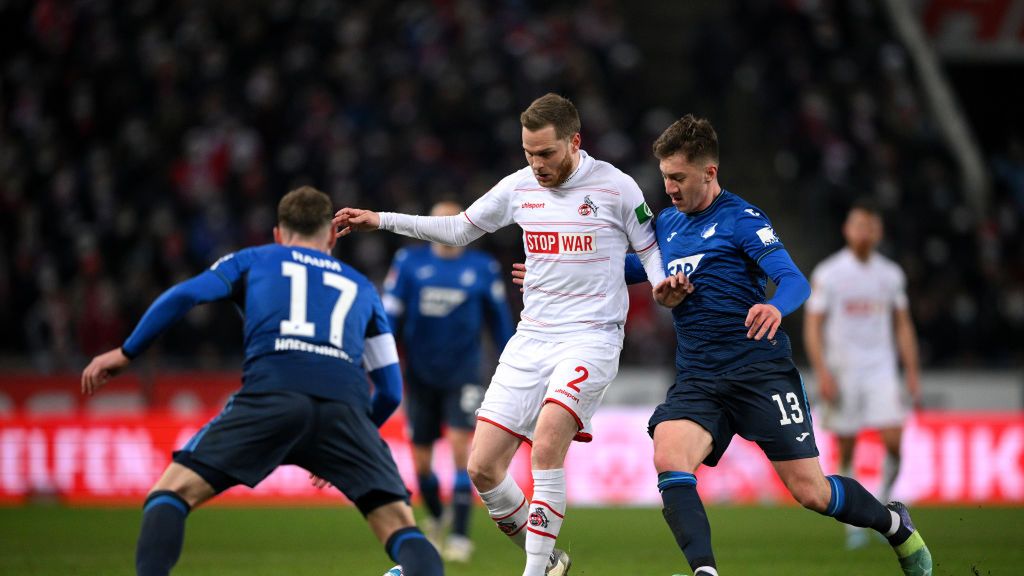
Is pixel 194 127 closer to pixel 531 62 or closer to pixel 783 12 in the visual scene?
pixel 531 62

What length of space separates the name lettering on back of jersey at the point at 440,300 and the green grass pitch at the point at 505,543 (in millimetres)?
1900

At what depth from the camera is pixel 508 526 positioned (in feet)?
24.1

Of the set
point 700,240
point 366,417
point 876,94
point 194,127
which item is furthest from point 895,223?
point 366,417

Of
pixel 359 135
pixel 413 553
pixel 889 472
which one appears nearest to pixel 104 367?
pixel 413 553

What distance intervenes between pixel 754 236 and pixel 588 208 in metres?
0.89

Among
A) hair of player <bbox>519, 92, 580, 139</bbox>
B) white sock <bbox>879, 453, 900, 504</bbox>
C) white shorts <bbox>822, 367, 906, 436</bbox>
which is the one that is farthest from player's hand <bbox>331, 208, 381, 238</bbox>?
white sock <bbox>879, 453, 900, 504</bbox>

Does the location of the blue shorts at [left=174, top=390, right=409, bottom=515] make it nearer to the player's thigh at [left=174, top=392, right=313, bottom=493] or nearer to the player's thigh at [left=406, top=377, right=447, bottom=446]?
the player's thigh at [left=174, top=392, right=313, bottom=493]

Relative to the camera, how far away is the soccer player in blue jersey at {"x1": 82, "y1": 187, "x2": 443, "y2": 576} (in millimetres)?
5723

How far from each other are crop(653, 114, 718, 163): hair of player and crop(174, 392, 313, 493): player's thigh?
225cm

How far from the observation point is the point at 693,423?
665 centimetres

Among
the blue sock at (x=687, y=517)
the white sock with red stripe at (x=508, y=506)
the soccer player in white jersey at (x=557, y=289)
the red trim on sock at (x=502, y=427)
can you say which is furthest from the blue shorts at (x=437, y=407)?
the blue sock at (x=687, y=517)

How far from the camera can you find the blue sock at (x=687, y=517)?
6.33 metres

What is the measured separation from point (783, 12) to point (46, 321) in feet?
40.6

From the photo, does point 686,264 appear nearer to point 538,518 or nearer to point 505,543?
point 538,518
